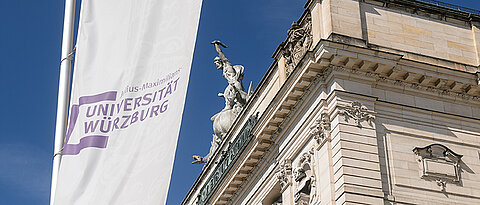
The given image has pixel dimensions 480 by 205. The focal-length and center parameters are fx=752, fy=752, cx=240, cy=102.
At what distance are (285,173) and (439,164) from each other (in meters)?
5.83

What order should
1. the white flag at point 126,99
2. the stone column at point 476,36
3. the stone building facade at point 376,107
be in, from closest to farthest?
the white flag at point 126,99, the stone building facade at point 376,107, the stone column at point 476,36

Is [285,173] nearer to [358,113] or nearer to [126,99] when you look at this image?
[358,113]

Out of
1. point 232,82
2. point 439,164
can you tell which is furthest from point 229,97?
point 439,164

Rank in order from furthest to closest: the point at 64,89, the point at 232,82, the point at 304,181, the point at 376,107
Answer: the point at 232,82 < the point at 304,181 < the point at 376,107 < the point at 64,89

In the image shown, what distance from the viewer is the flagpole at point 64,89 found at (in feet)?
32.6

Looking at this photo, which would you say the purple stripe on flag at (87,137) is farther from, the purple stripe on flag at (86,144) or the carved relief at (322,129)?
the carved relief at (322,129)

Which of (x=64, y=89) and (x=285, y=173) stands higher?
(x=285, y=173)

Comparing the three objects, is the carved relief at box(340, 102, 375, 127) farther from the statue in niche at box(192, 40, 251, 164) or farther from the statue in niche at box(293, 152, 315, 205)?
the statue in niche at box(192, 40, 251, 164)

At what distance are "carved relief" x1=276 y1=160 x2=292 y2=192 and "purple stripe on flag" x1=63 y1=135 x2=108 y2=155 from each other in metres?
19.1

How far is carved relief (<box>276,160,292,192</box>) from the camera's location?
92.8ft

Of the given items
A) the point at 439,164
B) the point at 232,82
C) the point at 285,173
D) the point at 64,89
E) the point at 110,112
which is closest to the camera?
the point at 110,112

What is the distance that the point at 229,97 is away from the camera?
38500 mm

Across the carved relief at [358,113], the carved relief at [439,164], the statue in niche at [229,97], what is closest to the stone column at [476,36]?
the carved relief at [439,164]

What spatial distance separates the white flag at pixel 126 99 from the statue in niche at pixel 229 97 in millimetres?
27550
